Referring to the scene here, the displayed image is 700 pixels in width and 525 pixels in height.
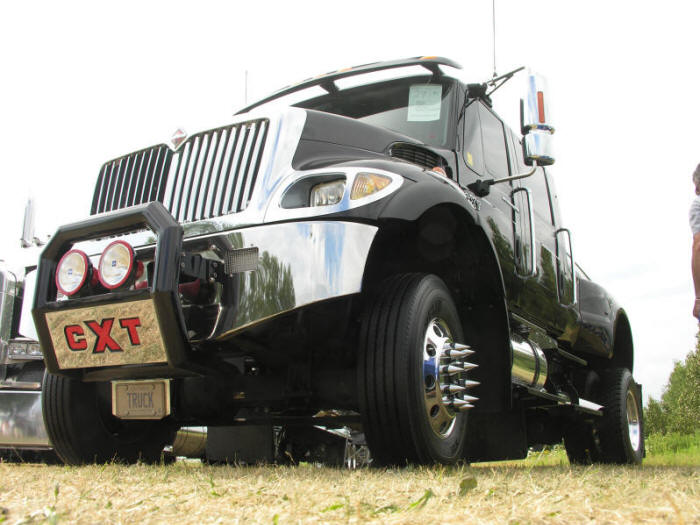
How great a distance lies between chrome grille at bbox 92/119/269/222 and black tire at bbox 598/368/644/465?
14.9 feet

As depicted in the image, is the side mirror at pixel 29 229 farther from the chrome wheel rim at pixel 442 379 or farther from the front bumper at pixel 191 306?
the chrome wheel rim at pixel 442 379

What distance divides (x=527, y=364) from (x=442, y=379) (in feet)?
4.46

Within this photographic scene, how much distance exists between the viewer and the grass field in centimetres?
196

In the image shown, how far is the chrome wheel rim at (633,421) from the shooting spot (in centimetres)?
716

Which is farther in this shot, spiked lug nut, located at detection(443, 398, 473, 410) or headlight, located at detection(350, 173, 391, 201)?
spiked lug nut, located at detection(443, 398, 473, 410)

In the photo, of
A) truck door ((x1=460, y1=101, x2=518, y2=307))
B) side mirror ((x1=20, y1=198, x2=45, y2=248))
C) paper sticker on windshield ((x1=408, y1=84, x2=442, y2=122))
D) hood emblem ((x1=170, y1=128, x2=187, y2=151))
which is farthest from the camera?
side mirror ((x1=20, y1=198, x2=45, y2=248))

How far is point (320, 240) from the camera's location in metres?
3.32

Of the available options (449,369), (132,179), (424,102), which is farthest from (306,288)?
(424,102)

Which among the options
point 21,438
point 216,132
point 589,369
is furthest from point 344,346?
point 589,369

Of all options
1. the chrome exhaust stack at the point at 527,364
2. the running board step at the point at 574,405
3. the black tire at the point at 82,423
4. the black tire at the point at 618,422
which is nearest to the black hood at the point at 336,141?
the chrome exhaust stack at the point at 527,364

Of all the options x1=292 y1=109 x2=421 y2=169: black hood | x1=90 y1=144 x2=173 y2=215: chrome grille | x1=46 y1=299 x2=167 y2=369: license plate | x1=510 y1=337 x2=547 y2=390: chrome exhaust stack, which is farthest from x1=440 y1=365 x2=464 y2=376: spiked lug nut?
x1=90 y1=144 x2=173 y2=215: chrome grille

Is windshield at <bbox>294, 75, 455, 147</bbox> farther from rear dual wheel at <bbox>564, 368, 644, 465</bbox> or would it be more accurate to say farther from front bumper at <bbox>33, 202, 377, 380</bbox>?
rear dual wheel at <bbox>564, 368, 644, 465</bbox>

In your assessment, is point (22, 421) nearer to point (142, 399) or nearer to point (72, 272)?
point (142, 399)

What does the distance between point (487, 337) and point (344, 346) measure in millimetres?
1024
